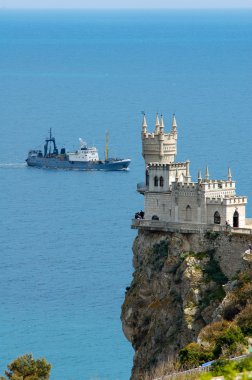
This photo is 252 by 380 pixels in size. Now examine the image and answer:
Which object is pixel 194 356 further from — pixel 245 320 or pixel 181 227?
pixel 181 227

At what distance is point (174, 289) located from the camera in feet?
267

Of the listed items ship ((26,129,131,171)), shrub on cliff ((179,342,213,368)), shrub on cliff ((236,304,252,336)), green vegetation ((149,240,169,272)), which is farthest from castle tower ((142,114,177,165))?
ship ((26,129,131,171))

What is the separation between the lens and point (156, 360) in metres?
80.0

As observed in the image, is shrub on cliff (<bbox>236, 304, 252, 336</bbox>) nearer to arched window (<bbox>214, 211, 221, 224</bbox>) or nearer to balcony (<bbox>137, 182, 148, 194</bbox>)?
arched window (<bbox>214, 211, 221, 224</bbox>)

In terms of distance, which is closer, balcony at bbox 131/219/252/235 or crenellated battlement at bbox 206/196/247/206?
balcony at bbox 131/219/252/235

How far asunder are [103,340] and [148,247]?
1615 centimetres

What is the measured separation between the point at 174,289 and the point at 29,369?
44.2 feet

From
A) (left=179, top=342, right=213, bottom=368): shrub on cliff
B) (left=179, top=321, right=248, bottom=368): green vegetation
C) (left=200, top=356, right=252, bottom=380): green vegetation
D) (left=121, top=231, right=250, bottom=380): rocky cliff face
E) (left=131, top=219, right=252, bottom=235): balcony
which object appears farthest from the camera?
(left=131, top=219, right=252, bottom=235): balcony

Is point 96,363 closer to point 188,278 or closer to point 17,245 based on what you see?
point 188,278

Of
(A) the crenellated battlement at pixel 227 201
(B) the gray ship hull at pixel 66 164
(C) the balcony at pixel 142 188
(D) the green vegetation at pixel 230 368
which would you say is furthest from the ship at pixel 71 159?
(D) the green vegetation at pixel 230 368

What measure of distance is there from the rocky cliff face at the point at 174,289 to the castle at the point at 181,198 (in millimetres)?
626

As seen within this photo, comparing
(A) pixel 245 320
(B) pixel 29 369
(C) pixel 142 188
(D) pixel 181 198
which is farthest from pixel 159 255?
(B) pixel 29 369

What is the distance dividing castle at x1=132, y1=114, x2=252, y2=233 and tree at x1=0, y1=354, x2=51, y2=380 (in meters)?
13.9

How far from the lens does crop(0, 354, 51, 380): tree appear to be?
6887 cm
